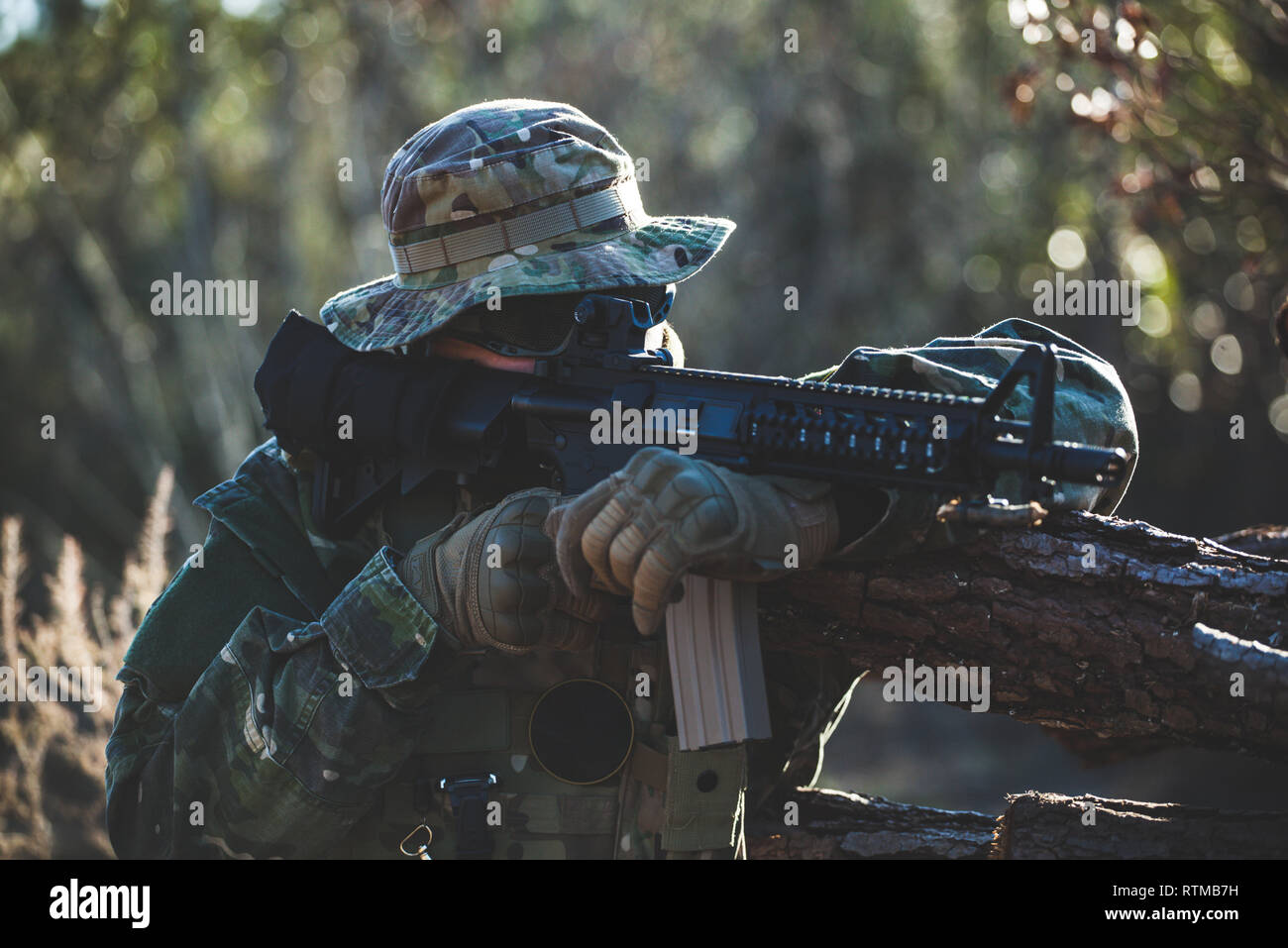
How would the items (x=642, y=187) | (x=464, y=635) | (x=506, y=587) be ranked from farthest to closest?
(x=642, y=187), (x=464, y=635), (x=506, y=587)

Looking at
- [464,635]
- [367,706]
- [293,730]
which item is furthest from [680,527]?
[293,730]

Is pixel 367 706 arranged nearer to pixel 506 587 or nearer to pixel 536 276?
pixel 506 587

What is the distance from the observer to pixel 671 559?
225cm

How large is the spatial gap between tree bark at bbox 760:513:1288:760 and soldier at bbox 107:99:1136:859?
14cm

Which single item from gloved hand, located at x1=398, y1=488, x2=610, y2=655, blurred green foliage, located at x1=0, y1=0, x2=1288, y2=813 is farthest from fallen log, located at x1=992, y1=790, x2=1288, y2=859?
blurred green foliage, located at x1=0, y1=0, x2=1288, y2=813

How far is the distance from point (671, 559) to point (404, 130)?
9500mm

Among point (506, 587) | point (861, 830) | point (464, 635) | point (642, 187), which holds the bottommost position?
point (861, 830)

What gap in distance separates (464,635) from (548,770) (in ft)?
1.50

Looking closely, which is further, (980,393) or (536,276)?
(536,276)

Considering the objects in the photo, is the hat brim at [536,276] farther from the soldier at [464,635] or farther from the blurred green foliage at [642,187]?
the blurred green foliage at [642,187]

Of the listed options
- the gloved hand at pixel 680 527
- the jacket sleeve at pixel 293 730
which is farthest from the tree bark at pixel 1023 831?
the jacket sleeve at pixel 293 730

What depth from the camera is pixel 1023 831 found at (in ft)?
9.27

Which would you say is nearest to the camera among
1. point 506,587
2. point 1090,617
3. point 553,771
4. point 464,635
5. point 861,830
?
point 1090,617
